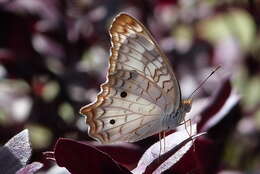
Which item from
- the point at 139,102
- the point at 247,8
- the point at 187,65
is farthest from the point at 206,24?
the point at 139,102

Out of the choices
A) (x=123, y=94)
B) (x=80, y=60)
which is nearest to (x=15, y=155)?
(x=123, y=94)

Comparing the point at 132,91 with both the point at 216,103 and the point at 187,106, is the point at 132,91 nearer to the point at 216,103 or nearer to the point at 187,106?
the point at 187,106

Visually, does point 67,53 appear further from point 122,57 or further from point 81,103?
point 122,57

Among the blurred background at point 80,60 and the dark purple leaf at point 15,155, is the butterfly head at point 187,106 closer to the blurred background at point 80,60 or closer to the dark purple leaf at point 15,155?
the blurred background at point 80,60

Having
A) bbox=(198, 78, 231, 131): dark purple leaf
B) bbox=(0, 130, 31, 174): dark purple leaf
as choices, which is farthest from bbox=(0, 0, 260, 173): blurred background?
bbox=(0, 130, 31, 174): dark purple leaf

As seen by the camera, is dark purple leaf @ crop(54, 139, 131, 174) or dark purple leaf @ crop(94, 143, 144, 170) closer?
dark purple leaf @ crop(54, 139, 131, 174)

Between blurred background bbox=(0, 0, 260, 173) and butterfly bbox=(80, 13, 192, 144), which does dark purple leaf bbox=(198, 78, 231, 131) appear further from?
blurred background bbox=(0, 0, 260, 173)

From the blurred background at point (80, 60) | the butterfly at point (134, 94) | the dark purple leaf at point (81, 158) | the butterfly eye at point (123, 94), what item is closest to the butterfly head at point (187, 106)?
the butterfly at point (134, 94)

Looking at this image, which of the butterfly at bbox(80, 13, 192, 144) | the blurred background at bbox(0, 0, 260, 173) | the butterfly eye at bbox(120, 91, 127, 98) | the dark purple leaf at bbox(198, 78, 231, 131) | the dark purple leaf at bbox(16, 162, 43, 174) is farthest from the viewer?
the blurred background at bbox(0, 0, 260, 173)
